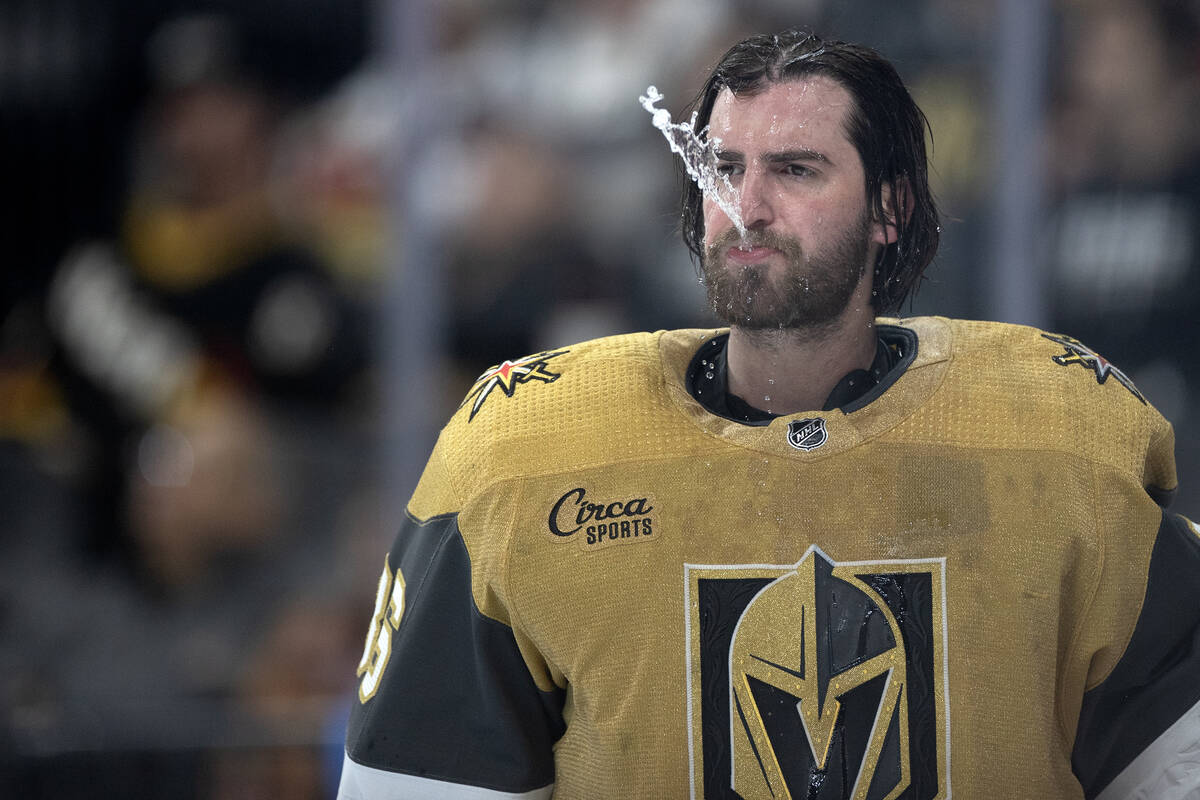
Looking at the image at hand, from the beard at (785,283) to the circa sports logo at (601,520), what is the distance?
0.26 m

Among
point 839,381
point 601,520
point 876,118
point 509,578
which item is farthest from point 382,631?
point 876,118

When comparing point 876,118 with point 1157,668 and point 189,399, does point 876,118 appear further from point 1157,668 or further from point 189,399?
point 189,399

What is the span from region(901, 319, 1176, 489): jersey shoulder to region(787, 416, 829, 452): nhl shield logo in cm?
14

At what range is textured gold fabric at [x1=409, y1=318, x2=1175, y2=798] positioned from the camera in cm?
168

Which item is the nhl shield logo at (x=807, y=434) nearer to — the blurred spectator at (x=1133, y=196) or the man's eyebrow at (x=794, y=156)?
the man's eyebrow at (x=794, y=156)

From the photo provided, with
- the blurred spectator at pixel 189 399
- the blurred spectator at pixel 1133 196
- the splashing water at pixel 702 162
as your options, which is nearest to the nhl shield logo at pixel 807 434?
the splashing water at pixel 702 162

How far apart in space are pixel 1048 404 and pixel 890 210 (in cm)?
31

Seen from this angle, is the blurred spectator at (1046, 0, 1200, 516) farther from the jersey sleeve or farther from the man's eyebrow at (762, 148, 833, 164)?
the jersey sleeve

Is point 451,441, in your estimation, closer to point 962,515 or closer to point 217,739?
point 962,515

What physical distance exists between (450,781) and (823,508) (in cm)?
59

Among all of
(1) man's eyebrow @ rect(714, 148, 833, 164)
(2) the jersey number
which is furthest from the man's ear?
(2) the jersey number

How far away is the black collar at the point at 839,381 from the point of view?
179 centimetres

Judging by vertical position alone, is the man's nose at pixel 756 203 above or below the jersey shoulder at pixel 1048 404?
above

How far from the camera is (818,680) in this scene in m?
1.71
